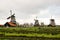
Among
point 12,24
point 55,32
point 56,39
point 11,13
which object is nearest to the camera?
point 56,39

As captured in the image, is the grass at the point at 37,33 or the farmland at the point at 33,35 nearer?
the farmland at the point at 33,35

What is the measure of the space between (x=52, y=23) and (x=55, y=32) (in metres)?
27.5

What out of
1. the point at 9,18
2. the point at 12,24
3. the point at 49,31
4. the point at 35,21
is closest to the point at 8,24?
the point at 12,24

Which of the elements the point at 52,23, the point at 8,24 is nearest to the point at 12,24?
the point at 8,24

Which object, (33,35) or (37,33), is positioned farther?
(37,33)

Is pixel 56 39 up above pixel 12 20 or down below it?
below

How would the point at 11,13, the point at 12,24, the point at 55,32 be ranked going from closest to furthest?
the point at 55,32 < the point at 12,24 < the point at 11,13

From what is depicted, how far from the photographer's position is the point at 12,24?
69688 millimetres

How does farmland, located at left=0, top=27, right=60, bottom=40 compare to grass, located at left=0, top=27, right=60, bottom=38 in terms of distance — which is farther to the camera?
grass, located at left=0, top=27, right=60, bottom=38

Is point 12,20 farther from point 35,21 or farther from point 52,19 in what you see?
point 52,19

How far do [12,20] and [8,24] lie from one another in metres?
3.47

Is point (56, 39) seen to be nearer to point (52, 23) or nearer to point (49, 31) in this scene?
Answer: point (49, 31)

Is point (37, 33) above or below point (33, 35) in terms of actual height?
above

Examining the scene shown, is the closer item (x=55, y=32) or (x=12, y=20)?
(x=55, y=32)
